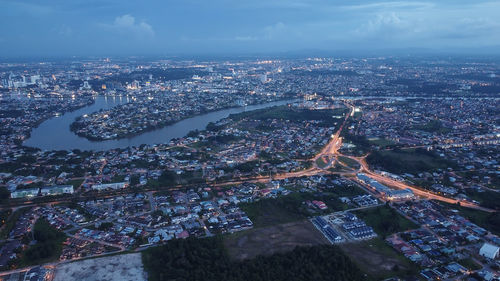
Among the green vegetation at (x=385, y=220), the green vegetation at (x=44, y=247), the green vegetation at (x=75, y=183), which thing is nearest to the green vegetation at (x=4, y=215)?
the green vegetation at (x=44, y=247)

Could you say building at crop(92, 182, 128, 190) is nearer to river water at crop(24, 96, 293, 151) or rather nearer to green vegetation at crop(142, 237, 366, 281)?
green vegetation at crop(142, 237, 366, 281)

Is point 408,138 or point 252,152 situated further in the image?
point 408,138

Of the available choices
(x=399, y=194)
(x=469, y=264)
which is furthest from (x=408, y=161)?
(x=469, y=264)

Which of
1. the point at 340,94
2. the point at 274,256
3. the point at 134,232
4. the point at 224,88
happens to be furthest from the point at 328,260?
the point at 224,88

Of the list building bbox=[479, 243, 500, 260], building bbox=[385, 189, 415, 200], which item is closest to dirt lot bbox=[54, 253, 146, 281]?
building bbox=[479, 243, 500, 260]

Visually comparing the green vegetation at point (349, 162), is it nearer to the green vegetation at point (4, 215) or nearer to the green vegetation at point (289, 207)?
the green vegetation at point (289, 207)

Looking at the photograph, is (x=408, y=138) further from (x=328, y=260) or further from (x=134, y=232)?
(x=134, y=232)

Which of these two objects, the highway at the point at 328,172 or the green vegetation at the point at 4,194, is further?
the green vegetation at the point at 4,194
